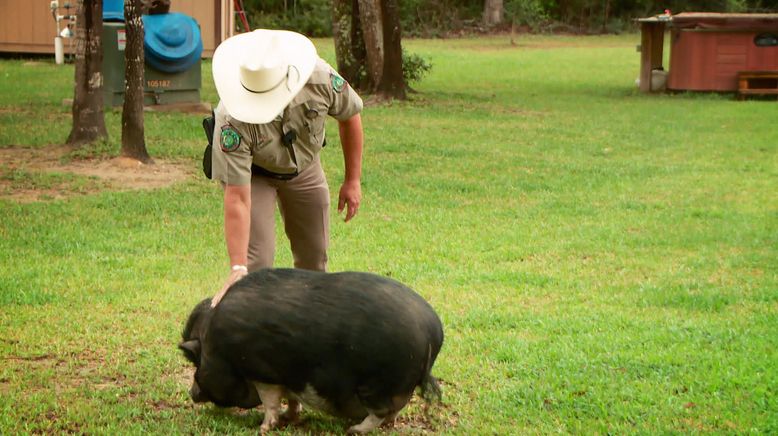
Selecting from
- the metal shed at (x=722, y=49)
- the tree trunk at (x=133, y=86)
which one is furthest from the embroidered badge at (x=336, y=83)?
the metal shed at (x=722, y=49)

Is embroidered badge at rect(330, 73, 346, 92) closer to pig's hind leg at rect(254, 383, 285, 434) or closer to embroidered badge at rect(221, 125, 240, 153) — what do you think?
embroidered badge at rect(221, 125, 240, 153)

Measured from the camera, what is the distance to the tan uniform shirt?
4434 mm

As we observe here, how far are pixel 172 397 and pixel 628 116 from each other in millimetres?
13159

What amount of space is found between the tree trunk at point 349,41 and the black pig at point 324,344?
47.9ft

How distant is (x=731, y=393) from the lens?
4.74 m

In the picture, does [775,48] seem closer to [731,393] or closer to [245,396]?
[731,393]

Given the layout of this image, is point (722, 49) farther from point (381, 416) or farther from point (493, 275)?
point (381, 416)

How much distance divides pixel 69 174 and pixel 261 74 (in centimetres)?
640

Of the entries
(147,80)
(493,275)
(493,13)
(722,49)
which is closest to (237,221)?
(493,275)

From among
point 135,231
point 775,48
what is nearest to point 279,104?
point 135,231

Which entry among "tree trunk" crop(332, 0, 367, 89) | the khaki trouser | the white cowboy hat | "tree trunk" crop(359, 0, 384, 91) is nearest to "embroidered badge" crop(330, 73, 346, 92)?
the white cowboy hat

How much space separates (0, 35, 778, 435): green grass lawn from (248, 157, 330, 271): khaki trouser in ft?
2.28

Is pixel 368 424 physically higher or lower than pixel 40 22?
lower

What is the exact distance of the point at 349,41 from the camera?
18516 millimetres
